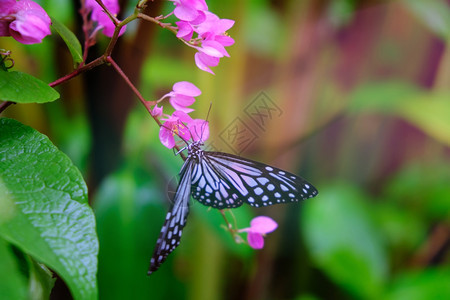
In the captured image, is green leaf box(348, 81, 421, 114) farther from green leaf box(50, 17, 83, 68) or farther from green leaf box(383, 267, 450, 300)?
green leaf box(50, 17, 83, 68)

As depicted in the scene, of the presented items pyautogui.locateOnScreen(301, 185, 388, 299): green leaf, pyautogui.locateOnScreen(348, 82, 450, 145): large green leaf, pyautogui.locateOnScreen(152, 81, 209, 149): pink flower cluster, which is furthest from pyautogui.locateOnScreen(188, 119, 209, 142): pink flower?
pyautogui.locateOnScreen(348, 82, 450, 145): large green leaf

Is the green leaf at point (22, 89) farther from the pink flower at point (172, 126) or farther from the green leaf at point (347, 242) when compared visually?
the green leaf at point (347, 242)

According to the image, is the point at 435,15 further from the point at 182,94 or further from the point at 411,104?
the point at 182,94

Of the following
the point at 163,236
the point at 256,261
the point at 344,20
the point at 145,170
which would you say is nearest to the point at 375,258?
the point at 256,261

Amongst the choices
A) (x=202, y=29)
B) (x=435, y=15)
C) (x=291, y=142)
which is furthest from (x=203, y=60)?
(x=291, y=142)

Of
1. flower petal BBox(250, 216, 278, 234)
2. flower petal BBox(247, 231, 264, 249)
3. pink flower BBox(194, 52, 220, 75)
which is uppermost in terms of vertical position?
pink flower BBox(194, 52, 220, 75)

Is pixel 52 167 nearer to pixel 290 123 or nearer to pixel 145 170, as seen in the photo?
pixel 145 170
